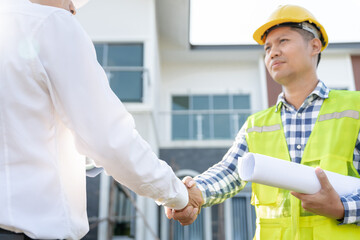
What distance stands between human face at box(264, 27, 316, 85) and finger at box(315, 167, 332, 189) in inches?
31.8

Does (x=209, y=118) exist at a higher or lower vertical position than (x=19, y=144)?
higher

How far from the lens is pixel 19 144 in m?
1.56

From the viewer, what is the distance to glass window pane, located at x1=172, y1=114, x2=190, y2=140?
14465mm

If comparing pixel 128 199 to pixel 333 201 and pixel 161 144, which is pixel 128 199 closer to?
pixel 161 144

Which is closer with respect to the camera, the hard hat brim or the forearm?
the forearm

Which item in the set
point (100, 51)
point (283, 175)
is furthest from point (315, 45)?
point (100, 51)

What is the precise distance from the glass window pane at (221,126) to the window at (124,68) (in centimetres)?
320

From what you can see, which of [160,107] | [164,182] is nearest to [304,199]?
[164,182]

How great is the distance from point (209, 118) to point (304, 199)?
12313 millimetres

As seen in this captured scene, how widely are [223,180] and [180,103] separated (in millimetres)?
12987

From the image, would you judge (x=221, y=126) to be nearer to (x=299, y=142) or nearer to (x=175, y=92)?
(x=175, y=92)

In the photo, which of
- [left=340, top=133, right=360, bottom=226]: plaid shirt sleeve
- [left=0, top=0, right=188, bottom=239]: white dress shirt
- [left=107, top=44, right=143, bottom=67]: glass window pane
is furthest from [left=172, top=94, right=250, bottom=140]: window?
[left=0, top=0, right=188, bottom=239]: white dress shirt

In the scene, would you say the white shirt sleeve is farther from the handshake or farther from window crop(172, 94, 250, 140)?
window crop(172, 94, 250, 140)

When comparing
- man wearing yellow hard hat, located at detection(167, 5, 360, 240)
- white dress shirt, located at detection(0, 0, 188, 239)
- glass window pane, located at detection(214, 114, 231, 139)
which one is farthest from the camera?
glass window pane, located at detection(214, 114, 231, 139)
